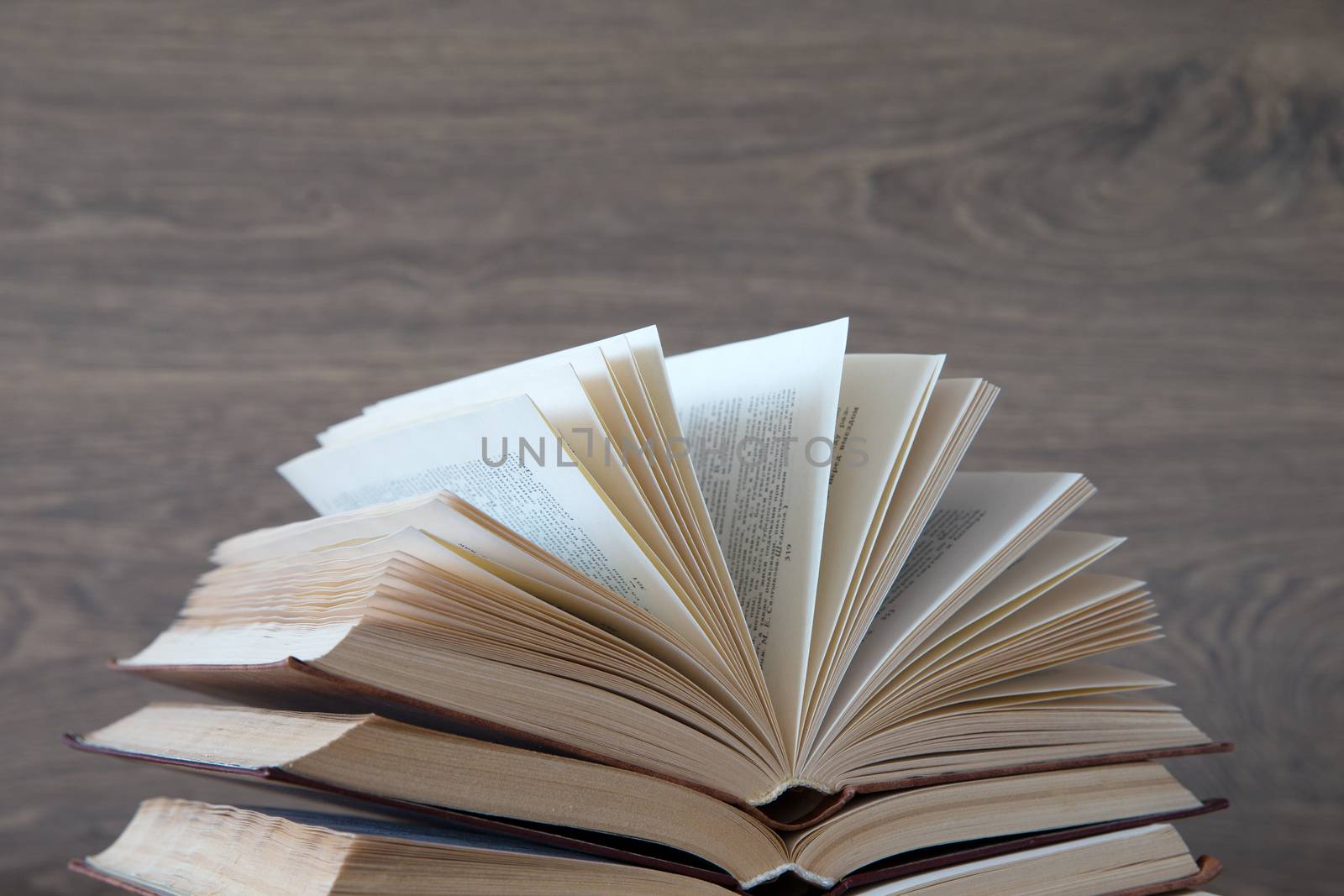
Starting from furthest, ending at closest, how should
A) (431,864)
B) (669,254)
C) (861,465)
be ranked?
(669,254) < (861,465) < (431,864)

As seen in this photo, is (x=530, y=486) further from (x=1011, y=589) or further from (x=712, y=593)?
(x=1011, y=589)

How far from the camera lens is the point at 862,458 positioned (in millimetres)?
481

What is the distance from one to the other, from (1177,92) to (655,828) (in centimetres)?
90

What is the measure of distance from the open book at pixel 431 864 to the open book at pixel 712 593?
0.04 meters

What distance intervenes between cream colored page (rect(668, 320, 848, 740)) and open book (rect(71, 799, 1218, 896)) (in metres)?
0.10

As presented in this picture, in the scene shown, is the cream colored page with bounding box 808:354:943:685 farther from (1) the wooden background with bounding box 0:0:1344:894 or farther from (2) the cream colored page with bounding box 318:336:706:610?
(1) the wooden background with bounding box 0:0:1344:894

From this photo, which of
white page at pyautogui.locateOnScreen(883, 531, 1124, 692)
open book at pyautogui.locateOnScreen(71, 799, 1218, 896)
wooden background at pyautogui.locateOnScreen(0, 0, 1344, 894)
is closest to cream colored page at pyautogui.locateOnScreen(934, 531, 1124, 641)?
white page at pyautogui.locateOnScreen(883, 531, 1124, 692)

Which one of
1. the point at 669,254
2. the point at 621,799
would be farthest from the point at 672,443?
the point at 669,254

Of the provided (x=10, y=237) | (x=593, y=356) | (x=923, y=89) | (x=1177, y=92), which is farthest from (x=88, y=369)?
(x=1177, y=92)

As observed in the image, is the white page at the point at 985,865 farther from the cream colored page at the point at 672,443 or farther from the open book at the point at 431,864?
the cream colored page at the point at 672,443

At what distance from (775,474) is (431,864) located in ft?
0.72

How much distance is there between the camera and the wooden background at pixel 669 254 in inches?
36.9

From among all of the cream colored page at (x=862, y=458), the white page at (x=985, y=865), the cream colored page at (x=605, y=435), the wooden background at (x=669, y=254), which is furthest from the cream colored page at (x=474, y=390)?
the wooden background at (x=669, y=254)

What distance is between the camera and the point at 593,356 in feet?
1.47
